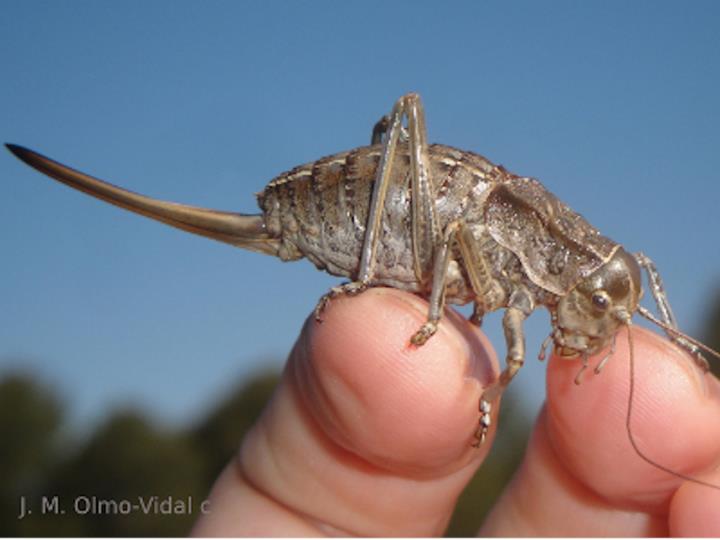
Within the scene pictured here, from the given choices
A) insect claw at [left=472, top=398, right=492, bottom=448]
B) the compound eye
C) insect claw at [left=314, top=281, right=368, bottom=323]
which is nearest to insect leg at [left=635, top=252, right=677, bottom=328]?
the compound eye

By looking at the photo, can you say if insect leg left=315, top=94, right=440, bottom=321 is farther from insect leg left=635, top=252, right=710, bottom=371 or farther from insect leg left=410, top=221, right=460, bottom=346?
insect leg left=635, top=252, right=710, bottom=371

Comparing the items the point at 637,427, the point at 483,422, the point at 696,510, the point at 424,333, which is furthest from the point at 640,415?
the point at 424,333

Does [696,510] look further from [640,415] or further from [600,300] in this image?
[600,300]

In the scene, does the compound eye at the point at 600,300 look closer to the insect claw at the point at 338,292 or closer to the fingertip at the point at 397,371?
the fingertip at the point at 397,371

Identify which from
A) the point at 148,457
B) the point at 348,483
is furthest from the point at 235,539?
the point at 148,457

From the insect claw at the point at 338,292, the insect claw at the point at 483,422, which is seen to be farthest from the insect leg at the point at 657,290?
the insect claw at the point at 338,292

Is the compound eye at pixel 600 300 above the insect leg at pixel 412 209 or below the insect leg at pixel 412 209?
below
